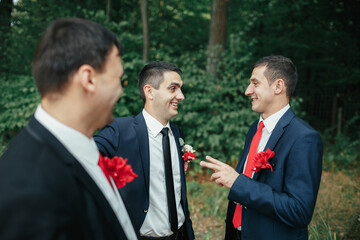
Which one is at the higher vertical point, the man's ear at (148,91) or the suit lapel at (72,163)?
the man's ear at (148,91)

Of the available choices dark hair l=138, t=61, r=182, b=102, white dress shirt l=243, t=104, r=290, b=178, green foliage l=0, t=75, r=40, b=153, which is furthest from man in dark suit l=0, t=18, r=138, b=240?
green foliage l=0, t=75, r=40, b=153

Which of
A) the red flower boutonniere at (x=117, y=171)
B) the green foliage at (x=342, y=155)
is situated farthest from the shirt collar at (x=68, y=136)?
the green foliage at (x=342, y=155)

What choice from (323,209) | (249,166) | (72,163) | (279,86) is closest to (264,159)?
(249,166)

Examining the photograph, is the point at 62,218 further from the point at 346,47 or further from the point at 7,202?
the point at 346,47

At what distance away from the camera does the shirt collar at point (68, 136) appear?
1.00m

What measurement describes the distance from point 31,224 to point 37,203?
0.21 ft

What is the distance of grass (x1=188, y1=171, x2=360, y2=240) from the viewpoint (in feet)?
13.2

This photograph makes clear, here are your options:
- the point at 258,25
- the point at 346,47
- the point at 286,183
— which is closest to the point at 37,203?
the point at 286,183

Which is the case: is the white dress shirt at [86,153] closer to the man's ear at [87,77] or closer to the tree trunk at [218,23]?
the man's ear at [87,77]

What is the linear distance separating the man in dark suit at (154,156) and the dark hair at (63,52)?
3.85 ft

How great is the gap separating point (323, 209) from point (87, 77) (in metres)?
5.24

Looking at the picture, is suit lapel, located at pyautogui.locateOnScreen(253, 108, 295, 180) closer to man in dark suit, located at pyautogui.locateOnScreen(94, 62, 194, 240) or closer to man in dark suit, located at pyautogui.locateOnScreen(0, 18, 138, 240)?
man in dark suit, located at pyautogui.locateOnScreen(94, 62, 194, 240)

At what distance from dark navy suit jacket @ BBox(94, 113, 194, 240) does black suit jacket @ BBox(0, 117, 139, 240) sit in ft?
3.74

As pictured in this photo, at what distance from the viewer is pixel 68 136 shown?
102 centimetres
